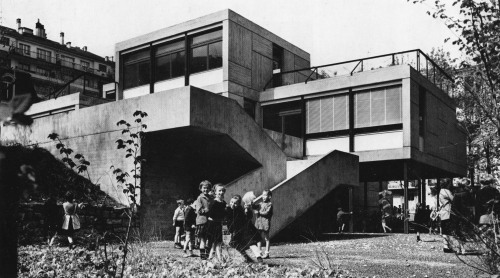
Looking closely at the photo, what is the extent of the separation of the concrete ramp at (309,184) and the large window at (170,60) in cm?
993

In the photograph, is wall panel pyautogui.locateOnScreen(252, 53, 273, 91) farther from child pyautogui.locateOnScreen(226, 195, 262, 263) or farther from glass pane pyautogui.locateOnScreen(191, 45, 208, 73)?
child pyautogui.locateOnScreen(226, 195, 262, 263)

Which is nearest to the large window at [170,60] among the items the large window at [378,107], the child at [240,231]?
the large window at [378,107]

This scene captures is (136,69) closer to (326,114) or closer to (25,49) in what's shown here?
(326,114)

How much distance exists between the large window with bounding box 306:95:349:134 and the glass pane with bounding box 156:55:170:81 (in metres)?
7.13

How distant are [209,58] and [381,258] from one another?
49.8 ft

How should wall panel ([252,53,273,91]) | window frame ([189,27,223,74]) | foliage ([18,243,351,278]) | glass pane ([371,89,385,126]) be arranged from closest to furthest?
1. foliage ([18,243,351,278])
2. glass pane ([371,89,385,126])
3. window frame ([189,27,223,74])
4. wall panel ([252,53,273,91])

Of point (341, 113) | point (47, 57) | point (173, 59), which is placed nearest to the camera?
point (341, 113)

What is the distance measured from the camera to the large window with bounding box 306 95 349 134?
23.5 metres

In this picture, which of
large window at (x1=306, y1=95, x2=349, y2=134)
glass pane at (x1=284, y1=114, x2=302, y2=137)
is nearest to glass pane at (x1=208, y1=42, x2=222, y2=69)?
glass pane at (x1=284, y1=114, x2=302, y2=137)

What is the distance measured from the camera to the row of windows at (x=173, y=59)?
2422cm

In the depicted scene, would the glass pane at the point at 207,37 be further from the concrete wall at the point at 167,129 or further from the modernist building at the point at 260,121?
the concrete wall at the point at 167,129

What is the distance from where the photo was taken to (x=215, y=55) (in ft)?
79.2

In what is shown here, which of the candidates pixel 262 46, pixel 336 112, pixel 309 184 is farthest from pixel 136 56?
pixel 309 184

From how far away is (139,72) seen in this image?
2750cm
